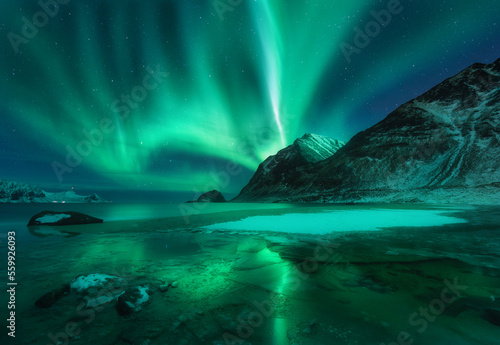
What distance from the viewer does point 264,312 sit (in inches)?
170

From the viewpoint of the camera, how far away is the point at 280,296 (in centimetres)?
500

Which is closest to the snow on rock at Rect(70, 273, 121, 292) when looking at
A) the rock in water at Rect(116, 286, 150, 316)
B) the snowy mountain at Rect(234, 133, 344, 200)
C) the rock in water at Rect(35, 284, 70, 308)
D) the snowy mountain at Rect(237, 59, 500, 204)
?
the rock in water at Rect(35, 284, 70, 308)

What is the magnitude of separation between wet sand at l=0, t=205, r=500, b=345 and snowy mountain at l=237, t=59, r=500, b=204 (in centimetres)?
5997

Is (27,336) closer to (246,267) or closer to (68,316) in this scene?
(68,316)

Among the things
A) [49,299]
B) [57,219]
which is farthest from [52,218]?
[49,299]

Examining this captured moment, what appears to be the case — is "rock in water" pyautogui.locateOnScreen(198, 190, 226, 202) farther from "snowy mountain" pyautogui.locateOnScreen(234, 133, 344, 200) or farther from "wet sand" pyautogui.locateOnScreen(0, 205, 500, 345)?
"wet sand" pyautogui.locateOnScreen(0, 205, 500, 345)

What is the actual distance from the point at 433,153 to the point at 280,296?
329 feet

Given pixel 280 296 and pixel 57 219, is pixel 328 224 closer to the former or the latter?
pixel 280 296

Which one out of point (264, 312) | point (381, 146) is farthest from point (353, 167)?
point (264, 312)

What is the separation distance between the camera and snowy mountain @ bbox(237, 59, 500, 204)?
6344 cm

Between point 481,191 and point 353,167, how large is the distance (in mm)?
54441

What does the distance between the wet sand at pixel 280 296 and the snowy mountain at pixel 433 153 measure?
2361 inches

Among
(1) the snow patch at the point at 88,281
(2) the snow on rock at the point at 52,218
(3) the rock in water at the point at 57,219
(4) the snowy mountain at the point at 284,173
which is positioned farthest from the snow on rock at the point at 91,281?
(4) the snowy mountain at the point at 284,173

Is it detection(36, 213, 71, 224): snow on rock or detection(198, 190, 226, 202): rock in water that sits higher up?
detection(198, 190, 226, 202): rock in water
